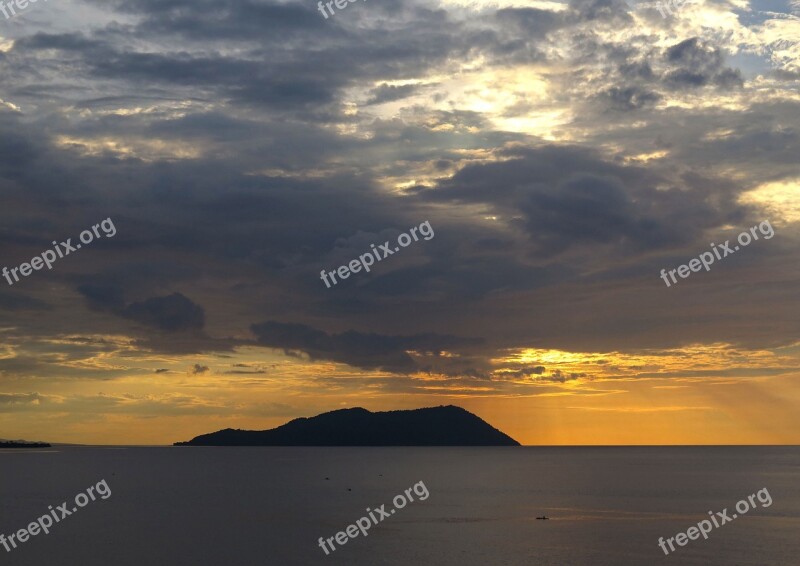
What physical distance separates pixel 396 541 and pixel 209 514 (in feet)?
145

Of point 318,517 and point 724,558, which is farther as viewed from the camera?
point 318,517

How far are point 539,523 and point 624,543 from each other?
2202 centimetres

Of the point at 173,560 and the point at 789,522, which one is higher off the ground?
the point at 173,560

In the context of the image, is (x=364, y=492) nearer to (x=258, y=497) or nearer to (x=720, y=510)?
(x=258, y=497)

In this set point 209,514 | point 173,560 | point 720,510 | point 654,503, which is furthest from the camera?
point 654,503

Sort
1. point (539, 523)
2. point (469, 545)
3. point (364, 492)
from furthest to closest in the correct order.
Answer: point (364, 492) → point (539, 523) → point (469, 545)

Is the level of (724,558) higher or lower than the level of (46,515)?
lower

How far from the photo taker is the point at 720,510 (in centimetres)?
14800

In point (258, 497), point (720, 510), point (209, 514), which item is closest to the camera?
point (209, 514)

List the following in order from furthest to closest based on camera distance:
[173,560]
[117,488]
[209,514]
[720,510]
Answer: [117,488]
[720,510]
[209,514]
[173,560]

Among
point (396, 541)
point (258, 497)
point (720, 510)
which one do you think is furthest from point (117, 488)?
point (720, 510)

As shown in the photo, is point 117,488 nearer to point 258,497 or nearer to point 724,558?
point 258,497

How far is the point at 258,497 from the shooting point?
172000mm

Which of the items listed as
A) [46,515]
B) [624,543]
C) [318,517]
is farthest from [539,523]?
[46,515]
